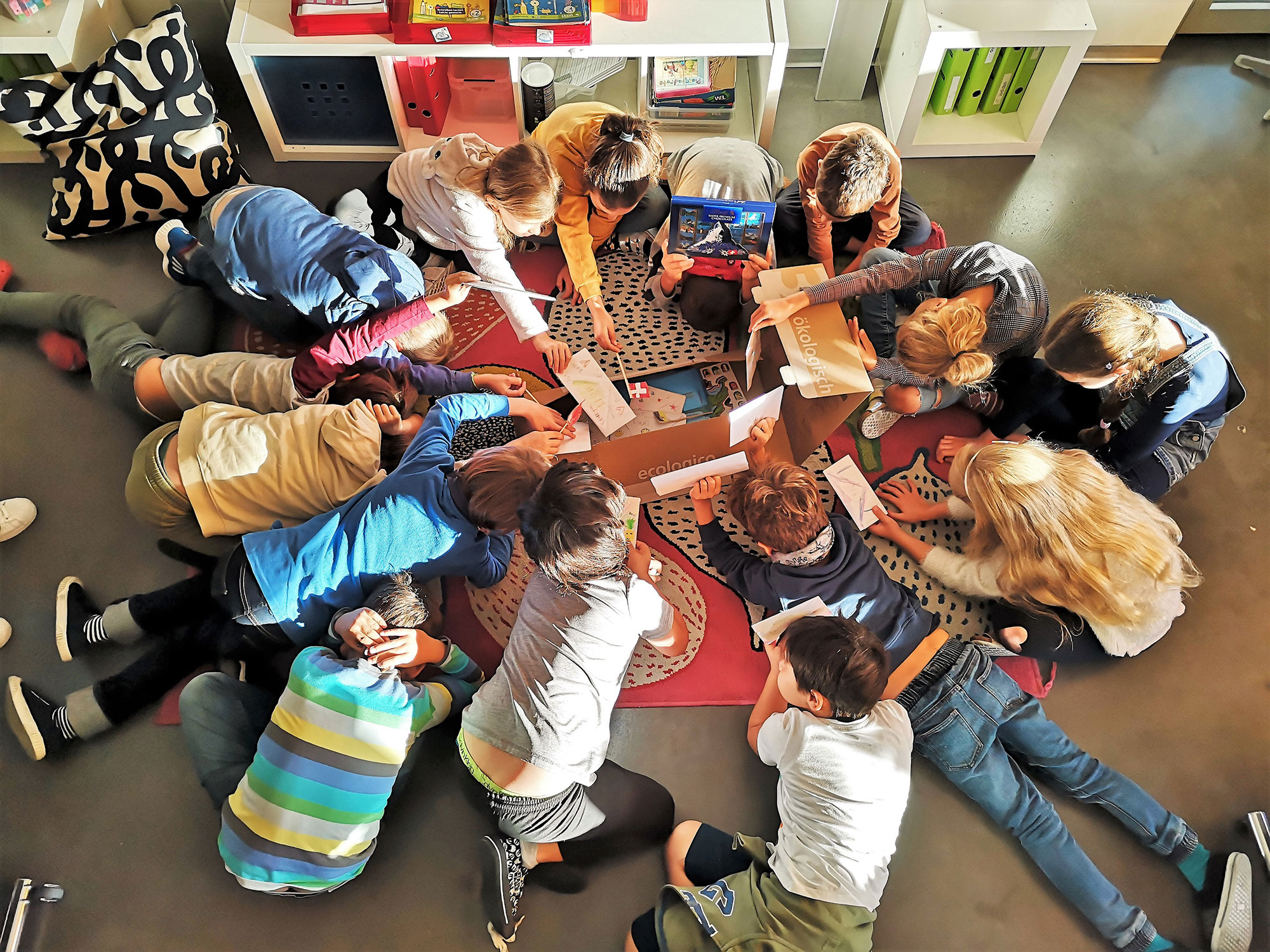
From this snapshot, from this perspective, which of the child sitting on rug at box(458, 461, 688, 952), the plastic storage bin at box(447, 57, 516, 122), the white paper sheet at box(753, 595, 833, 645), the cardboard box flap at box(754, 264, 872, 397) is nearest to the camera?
the child sitting on rug at box(458, 461, 688, 952)

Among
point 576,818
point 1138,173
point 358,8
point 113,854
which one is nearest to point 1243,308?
point 1138,173

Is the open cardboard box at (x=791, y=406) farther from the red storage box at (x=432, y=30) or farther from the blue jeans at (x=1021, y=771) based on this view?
the red storage box at (x=432, y=30)

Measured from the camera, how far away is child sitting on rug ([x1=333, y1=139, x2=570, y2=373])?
246 cm

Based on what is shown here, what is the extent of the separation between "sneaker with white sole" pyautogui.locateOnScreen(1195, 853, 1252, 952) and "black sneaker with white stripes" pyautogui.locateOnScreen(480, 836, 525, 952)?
5.91ft

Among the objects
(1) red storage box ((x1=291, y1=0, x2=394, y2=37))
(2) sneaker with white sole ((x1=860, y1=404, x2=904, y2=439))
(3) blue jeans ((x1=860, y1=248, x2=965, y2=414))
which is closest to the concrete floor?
(1) red storage box ((x1=291, y1=0, x2=394, y2=37))

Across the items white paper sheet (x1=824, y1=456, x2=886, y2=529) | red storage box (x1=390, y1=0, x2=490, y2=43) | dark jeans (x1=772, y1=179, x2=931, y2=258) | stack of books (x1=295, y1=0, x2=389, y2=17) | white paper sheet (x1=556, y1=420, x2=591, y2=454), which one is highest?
stack of books (x1=295, y1=0, x2=389, y2=17)

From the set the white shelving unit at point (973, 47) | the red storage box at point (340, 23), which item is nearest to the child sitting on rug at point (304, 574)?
the red storage box at point (340, 23)

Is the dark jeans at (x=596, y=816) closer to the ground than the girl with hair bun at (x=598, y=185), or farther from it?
closer to the ground

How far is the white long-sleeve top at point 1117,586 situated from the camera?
2219 millimetres

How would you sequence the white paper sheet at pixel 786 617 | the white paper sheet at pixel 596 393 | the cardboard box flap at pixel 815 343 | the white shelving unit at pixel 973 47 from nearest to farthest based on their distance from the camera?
the white paper sheet at pixel 786 617, the cardboard box flap at pixel 815 343, the white paper sheet at pixel 596 393, the white shelving unit at pixel 973 47

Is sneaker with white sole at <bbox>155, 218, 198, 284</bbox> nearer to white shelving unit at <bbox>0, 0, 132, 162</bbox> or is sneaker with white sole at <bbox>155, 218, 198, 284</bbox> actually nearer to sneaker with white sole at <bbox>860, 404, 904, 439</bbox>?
white shelving unit at <bbox>0, 0, 132, 162</bbox>

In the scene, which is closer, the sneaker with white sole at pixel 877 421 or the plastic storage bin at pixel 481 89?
the sneaker with white sole at pixel 877 421

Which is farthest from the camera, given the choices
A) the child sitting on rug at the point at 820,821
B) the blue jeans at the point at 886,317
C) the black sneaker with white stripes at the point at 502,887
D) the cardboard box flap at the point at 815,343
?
the blue jeans at the point at 886,317

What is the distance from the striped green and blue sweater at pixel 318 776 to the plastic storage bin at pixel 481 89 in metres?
2.21
